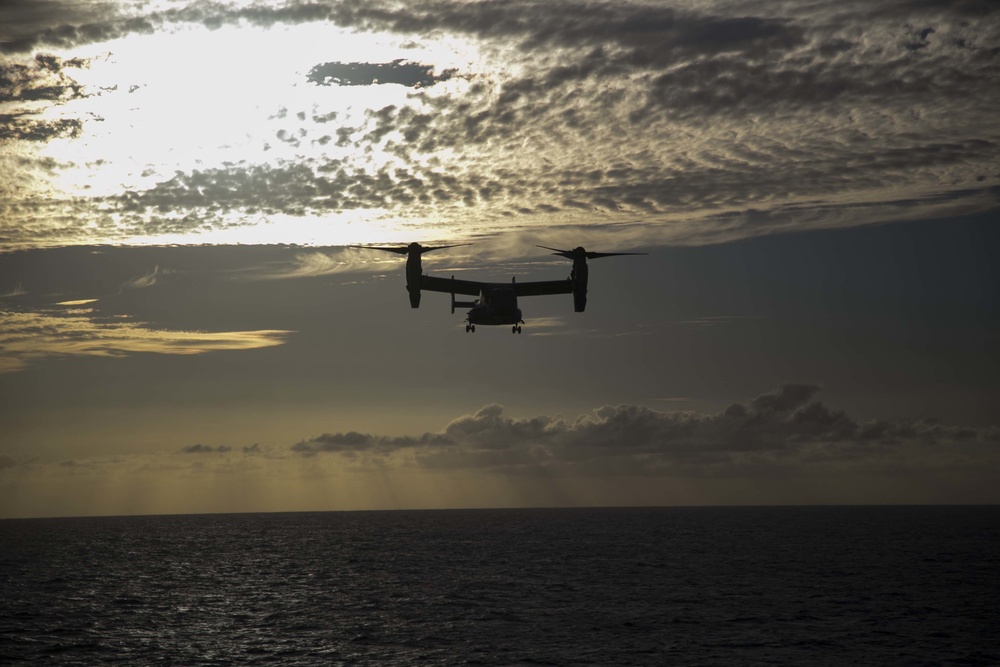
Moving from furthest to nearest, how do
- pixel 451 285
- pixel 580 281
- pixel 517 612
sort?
pixel 517 612 → pixel 451 285 → pixel 580 281

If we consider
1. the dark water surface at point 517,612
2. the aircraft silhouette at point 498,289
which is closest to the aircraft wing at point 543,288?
the aircraft silhouette at point 498,289

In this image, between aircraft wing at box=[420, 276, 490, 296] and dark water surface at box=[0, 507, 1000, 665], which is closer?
dark water surface at box=[0, 507, 1000, 665]

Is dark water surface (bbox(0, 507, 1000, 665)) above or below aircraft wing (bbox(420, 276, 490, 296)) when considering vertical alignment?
below

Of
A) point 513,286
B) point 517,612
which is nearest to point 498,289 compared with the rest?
point 513,286

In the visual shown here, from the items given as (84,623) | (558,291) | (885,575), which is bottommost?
(885,575)

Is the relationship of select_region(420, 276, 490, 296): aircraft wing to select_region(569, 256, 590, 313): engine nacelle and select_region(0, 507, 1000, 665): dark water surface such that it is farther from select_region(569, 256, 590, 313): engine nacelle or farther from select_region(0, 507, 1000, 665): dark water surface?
select_region(0, 507, 1000, 665): dark water surface

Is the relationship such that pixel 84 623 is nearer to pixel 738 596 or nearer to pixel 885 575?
pixel 738 596

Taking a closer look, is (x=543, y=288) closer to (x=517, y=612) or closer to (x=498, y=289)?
(x=498, y=289)

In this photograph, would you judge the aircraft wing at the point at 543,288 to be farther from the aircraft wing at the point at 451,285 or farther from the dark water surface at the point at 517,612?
the dark water surface at the point at 517,612

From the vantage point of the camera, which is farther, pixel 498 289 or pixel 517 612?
pixel 517 612

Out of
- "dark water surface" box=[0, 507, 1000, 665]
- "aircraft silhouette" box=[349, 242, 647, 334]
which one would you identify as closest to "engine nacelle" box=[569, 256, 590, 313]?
"aircraft silhouette" box=[349, 242, 647, 334]

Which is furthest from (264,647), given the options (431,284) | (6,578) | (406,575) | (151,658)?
(6,578)
